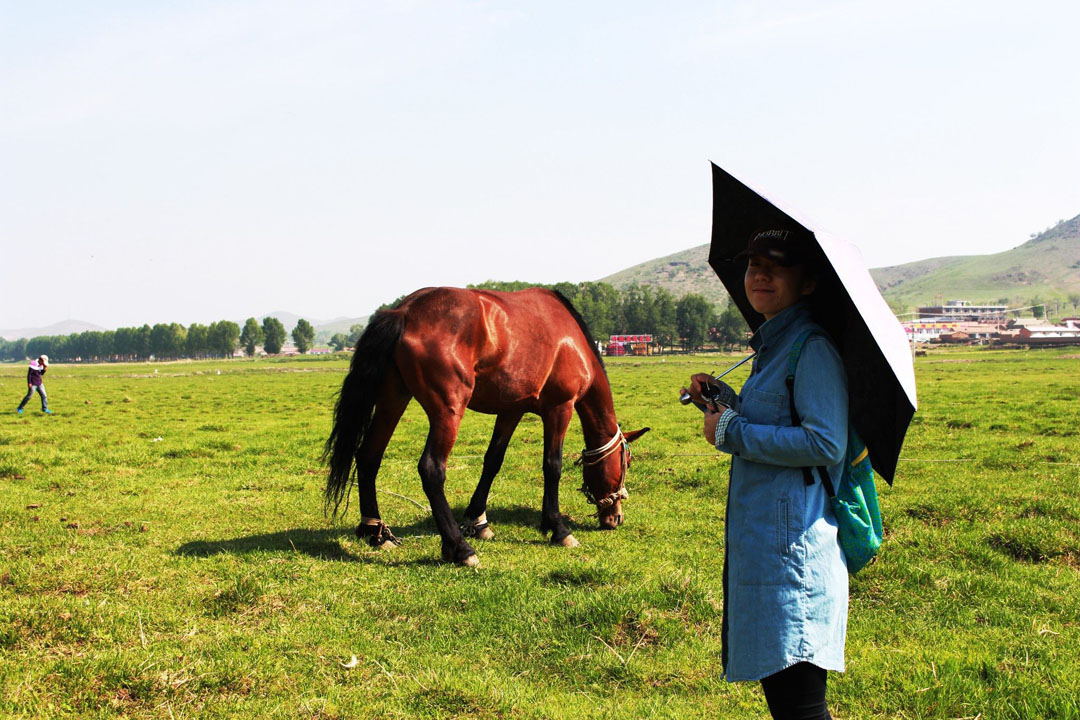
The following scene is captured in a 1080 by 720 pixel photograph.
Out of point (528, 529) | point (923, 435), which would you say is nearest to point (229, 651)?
point (528, 529)

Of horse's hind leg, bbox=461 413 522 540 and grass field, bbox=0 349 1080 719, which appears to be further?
horse's hind leg, bbox=461 413 522 540

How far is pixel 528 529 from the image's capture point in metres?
8.90

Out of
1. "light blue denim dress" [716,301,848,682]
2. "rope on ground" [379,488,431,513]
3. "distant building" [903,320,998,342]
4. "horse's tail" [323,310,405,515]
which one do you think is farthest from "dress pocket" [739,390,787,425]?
"distant building" [903,320,998,342]

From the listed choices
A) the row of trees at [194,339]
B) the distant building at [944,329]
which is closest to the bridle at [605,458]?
the distant building at [944,329]

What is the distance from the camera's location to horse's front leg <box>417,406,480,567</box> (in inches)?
290

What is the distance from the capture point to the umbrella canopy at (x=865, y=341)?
2.62 metres

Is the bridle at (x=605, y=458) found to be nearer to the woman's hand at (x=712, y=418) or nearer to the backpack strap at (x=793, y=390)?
the woman's hand at (x=712, y=418)

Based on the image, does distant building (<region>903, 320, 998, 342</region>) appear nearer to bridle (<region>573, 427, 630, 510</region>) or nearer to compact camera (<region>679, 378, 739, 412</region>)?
bridle (<region>573, 427, 630, 510</region>)

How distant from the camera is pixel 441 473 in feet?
24.7

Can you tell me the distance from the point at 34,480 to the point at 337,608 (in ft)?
26.9

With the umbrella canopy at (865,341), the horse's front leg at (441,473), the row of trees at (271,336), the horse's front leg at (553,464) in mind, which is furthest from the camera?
the row of trees at (271,336)

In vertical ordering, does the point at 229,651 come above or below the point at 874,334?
below

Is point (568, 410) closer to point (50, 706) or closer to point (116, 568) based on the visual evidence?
point (116, 568)

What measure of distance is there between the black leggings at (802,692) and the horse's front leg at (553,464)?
5.58m
